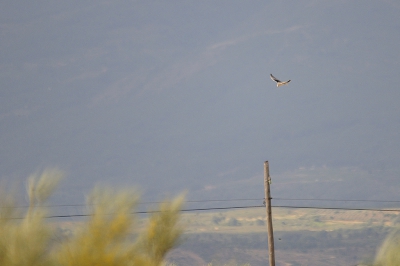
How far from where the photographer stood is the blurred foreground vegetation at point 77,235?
15609 mm

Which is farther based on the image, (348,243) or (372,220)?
(372,220)

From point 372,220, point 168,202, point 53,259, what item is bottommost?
point 53,259

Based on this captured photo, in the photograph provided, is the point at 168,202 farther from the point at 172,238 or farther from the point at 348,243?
the point at 348,243

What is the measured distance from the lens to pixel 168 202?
69.4ft

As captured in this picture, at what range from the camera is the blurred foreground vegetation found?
1561 centimetres

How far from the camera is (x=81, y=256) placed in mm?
15719

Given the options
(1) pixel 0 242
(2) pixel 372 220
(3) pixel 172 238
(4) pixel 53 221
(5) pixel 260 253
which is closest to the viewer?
(1) pixel 0 242

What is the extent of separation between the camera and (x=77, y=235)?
645 inches

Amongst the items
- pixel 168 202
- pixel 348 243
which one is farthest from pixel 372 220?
pixel 168 202

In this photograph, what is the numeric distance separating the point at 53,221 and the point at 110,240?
1.31 meters

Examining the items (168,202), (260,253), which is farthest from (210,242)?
(168,202)

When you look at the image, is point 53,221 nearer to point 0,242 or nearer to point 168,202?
point 0,242

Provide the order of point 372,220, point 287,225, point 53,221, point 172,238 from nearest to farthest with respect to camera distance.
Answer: point 53,221, point 172,238, point 372,220, point 287,225

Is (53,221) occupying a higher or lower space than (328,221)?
lower
